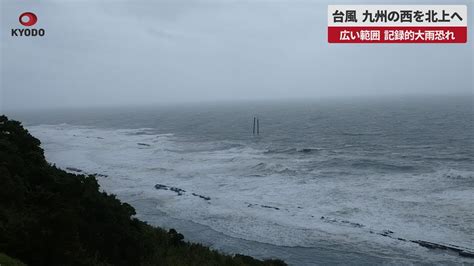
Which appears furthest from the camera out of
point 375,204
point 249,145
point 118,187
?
point 249,145

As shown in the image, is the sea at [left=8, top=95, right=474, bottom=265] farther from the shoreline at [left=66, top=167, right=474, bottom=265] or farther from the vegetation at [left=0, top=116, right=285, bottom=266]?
the vegetation at [left=0, top=116, right=285, bottom=266]

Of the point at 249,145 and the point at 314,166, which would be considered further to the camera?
the point at 249,145

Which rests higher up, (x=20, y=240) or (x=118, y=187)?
(x=20, y=240)

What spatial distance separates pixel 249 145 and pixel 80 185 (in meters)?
50.3

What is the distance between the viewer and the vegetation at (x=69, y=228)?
11.5 metres

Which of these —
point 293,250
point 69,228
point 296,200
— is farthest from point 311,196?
point 69,228

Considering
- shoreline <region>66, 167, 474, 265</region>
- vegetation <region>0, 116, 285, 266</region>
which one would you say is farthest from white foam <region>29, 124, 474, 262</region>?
vegetation <region>0, 116, 285, 266</region>

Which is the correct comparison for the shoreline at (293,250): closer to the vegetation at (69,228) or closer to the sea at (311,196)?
the sea at (311,196)

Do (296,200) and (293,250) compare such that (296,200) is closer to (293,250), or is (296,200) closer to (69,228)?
(293,250)

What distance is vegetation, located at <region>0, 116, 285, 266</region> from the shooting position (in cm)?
1145

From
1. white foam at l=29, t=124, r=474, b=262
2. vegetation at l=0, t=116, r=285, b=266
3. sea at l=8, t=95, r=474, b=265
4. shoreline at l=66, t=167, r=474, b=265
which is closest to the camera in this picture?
vegetation at l=0, t=116, r=285, b=266

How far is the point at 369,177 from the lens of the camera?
124 ft

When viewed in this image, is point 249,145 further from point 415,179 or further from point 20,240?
point 20,240

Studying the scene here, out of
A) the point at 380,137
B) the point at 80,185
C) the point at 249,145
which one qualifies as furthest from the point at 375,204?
the point at 380,137
